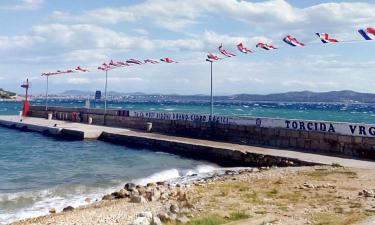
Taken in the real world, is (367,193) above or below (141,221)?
above

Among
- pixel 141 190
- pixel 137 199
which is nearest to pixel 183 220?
Result: pixel 137 199

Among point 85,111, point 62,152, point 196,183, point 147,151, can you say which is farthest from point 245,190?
point 85,111

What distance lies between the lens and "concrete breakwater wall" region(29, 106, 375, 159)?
24.8 meters

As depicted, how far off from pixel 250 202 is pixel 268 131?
53.6 feet

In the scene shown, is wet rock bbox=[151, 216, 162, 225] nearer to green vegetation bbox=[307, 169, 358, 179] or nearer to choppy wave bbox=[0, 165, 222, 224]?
choppy wave bbox=[0, 165, 222, 224]

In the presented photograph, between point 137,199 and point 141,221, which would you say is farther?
point 137,199

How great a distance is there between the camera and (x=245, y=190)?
16297 millimetres

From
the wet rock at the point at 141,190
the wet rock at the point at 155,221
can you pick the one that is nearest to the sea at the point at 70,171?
the wet rock at the point at 141,190

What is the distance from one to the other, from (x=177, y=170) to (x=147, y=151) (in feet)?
26.0

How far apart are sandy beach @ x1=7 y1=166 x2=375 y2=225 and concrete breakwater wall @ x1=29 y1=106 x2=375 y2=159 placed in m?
5.86

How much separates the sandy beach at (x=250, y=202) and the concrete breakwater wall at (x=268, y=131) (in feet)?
19.2

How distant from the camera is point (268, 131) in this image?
99.4ft

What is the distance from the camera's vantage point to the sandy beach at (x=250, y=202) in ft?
40.9

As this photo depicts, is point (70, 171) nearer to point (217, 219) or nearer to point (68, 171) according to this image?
point (68, 171)
